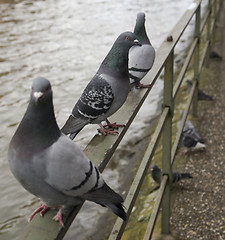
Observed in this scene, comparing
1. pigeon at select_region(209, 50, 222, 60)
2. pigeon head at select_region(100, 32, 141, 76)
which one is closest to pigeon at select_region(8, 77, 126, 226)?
pigeon head at select_region(100, 32, 141, 76)

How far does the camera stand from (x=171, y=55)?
260cm

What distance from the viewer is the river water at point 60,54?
4.35 meters

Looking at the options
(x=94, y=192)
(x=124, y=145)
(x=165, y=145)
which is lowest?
(x=124, y=145)

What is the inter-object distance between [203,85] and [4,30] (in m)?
4.56

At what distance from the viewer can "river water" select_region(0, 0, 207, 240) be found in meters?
4.35

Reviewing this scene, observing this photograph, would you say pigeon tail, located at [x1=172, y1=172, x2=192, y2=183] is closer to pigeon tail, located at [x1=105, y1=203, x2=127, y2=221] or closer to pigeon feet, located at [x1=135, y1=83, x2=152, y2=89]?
pigeon feet, located at [x1=135, y1=83, x2=152, y2=89]

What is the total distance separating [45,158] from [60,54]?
6363 millimetres

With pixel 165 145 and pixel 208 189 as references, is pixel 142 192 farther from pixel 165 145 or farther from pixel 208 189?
pixel 165 145

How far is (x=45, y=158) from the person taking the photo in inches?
47.4

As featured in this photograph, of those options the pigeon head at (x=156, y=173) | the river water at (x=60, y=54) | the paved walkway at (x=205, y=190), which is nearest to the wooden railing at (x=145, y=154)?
the paved walkway at (x=205, y=190)

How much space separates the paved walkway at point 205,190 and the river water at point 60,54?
101cm

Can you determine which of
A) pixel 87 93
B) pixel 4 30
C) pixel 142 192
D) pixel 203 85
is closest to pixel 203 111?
pixel 203 85

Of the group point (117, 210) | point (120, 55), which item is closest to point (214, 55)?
point (120, 55)

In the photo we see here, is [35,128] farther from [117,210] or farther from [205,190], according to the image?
[205,190]
